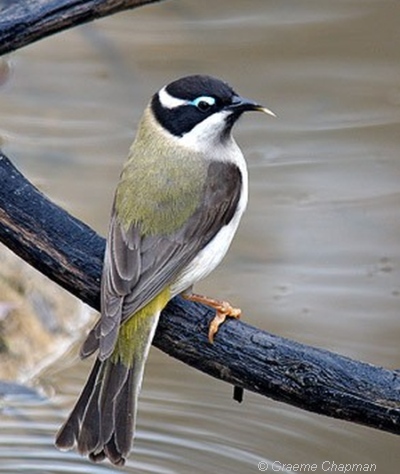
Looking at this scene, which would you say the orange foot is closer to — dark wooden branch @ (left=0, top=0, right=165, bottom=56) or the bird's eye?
the bird's eye

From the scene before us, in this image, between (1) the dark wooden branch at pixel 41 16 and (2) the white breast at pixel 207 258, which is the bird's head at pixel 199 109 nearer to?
(2) the white breast at pixel 207 258

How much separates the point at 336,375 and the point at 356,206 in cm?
313

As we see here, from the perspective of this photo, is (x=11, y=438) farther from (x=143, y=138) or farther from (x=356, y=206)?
(x=356, y=206)

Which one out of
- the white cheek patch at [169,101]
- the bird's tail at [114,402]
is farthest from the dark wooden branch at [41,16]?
the bird's tail at [114,402]

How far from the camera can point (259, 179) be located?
8.47 meters

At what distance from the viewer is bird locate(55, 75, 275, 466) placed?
5.35 m

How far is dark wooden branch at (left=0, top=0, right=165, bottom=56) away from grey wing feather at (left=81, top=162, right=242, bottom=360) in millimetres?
699

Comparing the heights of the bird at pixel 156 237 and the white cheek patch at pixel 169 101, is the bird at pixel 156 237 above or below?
below

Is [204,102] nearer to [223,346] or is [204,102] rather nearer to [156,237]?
[156,237]

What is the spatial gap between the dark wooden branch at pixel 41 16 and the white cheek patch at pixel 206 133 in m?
0.52

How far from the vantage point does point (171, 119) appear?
19.2 ft

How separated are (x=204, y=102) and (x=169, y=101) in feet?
0.45

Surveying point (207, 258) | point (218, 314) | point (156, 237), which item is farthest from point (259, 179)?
point (218, 314)

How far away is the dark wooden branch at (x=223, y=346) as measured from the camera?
5195 mm
